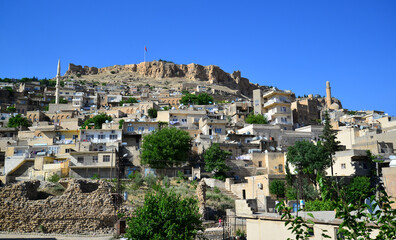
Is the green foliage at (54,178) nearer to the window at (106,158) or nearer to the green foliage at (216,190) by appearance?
the window at (106,158)

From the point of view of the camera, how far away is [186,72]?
491 ft

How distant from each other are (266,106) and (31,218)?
48.3 metres

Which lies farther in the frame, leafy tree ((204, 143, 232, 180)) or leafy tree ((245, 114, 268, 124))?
leafy tree ((245, 114, 268, 124))

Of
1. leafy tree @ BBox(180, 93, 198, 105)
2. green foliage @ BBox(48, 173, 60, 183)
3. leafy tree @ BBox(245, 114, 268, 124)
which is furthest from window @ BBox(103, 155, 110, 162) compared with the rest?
leafy tree @ BBox(180, 93, 198, 105)

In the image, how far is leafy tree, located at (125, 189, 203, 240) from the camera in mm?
14727

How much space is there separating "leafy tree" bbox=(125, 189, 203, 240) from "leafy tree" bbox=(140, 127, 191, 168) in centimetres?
2326

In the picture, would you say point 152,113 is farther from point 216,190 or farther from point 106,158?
point 216,190

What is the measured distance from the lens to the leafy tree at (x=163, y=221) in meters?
14.7

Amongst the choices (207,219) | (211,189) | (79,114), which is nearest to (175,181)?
(211,189)

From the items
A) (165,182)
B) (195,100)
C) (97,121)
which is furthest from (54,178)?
(195,100)

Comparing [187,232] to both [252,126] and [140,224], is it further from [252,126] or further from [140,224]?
[252,126]

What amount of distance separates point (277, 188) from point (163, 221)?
17745 mm

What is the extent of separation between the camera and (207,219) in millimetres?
26141

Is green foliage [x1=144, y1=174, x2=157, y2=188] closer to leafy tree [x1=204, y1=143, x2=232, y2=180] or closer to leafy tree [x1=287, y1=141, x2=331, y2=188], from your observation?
leafy tree [x1=204, y1=143, x2=232, y2=180]
